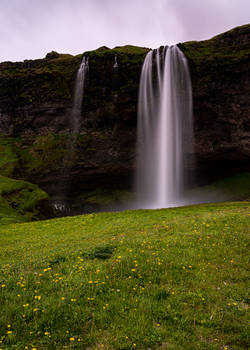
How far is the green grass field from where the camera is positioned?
508 cm

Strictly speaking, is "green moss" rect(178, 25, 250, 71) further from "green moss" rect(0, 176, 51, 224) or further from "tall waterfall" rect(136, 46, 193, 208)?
"green moss" rect(0, 176, 51, 224)

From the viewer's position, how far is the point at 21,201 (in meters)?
34.3

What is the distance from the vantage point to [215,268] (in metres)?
8.70

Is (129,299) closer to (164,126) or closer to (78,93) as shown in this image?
(164,126)

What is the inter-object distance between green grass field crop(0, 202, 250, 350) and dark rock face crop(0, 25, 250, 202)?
48619mm

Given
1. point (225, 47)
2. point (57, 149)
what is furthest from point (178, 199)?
point (225, 47)

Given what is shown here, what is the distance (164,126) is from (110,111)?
13.0 meters

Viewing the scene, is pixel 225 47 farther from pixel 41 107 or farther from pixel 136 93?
pixel 41 107

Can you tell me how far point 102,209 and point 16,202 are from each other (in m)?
22.8

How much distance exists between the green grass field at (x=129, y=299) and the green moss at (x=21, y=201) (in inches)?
920

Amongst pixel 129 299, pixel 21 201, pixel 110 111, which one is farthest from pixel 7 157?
pixel 129 299

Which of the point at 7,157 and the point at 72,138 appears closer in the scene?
the point at 7,157

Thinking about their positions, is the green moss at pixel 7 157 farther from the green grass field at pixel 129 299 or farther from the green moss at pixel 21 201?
the green grass field at pixel 129 299

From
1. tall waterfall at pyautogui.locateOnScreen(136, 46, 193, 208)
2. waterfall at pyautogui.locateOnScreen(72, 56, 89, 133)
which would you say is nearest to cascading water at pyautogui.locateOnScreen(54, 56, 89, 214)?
waterfall at pyautogui.locateOnScreen(72, 56, 89, 133)
